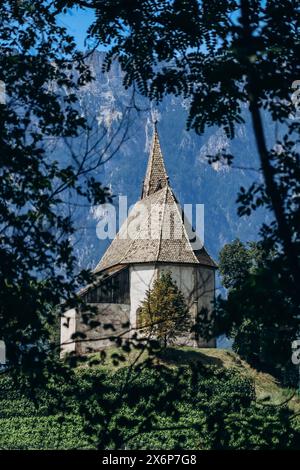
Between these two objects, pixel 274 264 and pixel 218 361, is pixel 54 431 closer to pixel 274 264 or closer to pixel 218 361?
pixel 218 361

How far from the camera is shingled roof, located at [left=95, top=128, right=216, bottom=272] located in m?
71.9

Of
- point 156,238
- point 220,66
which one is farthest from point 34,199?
point 156,238

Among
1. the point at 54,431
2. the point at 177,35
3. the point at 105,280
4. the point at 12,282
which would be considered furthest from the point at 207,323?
the point at 54,431

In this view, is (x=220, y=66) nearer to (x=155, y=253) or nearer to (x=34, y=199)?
(x=34, y=199)

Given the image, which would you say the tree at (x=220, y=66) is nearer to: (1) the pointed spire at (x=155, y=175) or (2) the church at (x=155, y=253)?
(2) the church at (x=155, y=253)

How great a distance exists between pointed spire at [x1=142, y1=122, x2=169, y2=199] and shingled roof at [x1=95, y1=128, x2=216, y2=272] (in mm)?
1400

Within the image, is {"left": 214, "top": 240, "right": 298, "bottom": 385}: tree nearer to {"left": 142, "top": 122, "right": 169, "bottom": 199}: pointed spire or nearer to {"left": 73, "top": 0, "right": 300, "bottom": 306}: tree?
{"left": 73, "top": 0, "right": 300, "bottom": 306}: tree

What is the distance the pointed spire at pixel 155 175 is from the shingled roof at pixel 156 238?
1.40 metres

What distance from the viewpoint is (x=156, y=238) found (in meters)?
73.9

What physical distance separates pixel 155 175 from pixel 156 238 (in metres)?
14.3

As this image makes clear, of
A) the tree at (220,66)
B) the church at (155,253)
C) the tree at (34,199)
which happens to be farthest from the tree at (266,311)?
the church at (155,253)

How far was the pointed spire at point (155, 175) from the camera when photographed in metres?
85.4

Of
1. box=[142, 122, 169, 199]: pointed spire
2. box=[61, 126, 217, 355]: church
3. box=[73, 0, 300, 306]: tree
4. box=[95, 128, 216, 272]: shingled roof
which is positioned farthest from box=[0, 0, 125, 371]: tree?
box=[142, 122, 169, 199]: pointed spire
